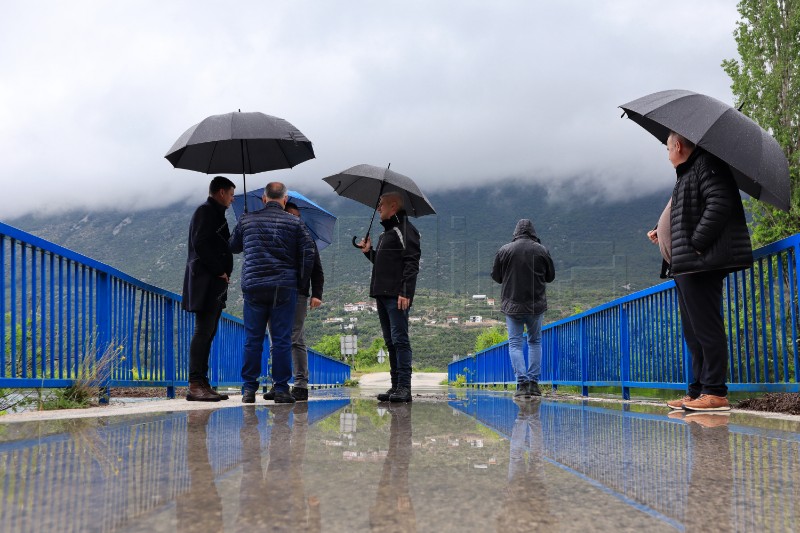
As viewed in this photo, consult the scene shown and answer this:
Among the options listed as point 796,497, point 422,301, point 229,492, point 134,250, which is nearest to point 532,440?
point 796,497

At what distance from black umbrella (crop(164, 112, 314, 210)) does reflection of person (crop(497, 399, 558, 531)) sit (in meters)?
4.44

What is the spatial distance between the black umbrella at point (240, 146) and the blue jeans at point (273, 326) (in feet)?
5.20

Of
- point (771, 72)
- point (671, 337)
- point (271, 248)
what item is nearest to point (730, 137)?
point (671, 337)

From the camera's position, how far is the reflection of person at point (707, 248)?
4598 millimetres

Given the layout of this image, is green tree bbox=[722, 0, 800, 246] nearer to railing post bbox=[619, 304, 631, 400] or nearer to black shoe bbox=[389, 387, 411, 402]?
railing post bbox=[619, 304, 631, 400]

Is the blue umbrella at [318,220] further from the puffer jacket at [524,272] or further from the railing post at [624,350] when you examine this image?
the railing post at [624,350]

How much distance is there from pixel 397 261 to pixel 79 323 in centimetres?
282

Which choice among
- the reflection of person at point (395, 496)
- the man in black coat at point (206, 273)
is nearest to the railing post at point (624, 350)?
the man in black coat at point (206, 273)

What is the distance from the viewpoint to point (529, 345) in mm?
8352

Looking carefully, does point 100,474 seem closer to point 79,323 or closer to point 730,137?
point 79,323

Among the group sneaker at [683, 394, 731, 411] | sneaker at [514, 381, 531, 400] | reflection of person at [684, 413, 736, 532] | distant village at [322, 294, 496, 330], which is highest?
distant village at [322, 294, 496, 330]

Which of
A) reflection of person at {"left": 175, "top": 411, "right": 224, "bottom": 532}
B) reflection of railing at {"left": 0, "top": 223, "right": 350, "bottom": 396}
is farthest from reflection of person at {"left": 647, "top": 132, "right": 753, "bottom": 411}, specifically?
reflection of railing at {"left": 0, "top": 223, "right": 350, "bottom": 396}

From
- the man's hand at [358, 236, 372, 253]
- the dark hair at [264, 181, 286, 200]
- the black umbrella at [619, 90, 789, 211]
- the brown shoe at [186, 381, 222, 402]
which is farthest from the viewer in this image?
the man's hand at [358, 236, 372, 253]

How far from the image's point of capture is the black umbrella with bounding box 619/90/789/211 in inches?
179
